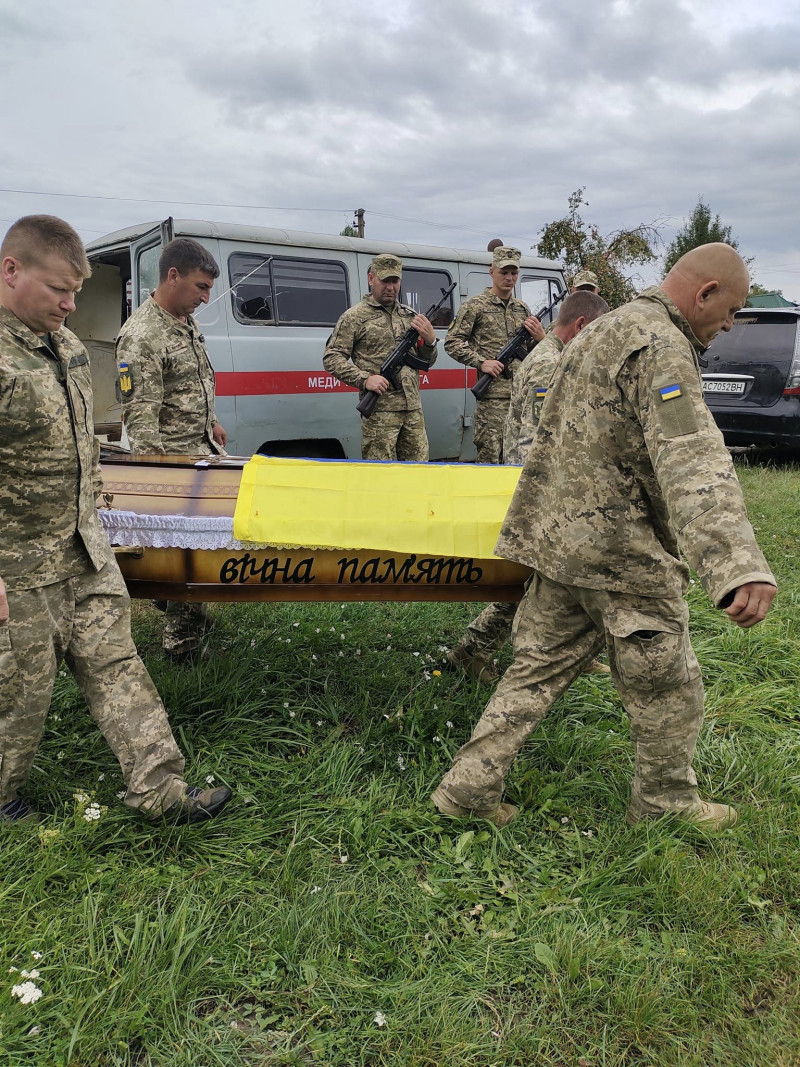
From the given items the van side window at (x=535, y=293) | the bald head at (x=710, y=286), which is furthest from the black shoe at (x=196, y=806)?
the van side window at (x=535, y=293)

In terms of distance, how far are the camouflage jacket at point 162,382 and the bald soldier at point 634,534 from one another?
2.01m

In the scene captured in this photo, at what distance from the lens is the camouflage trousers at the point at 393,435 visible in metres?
5.76

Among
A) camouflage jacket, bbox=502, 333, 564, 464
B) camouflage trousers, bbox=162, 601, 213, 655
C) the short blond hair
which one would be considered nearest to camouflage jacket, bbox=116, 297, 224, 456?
camouflage trousers, bbox=162, 601, 213, 655

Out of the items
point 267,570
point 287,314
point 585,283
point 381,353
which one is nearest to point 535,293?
point 585,283

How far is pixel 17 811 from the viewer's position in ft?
7.97

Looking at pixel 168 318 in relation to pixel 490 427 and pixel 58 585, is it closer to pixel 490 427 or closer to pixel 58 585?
pixel 58 585

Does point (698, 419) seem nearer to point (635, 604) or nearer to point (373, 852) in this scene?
point (635, 604)

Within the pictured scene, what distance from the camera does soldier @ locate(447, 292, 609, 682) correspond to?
346 cm

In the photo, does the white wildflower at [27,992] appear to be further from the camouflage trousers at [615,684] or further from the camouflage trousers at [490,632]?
the camouflage trousers at [490,632]

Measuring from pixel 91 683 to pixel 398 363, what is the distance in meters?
3.78

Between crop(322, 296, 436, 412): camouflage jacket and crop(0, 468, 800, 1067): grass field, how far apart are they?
9.49 feet

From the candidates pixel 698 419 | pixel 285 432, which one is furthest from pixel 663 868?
pixel 285 432

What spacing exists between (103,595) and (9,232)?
3.62 feet

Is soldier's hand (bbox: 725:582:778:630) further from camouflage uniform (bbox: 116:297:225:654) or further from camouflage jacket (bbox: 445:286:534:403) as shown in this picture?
camouflage jacket (bbox: 445:286:534:403)
